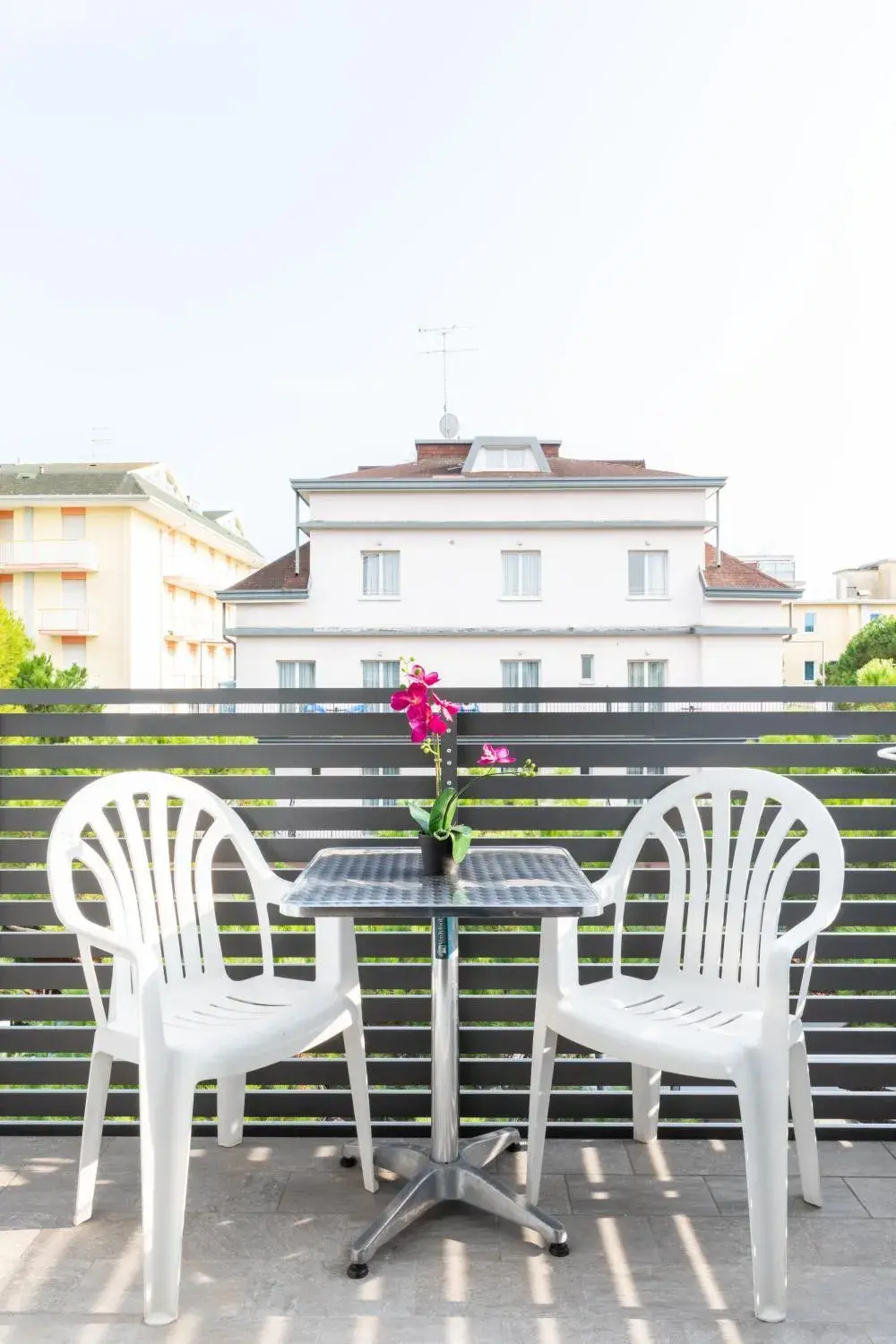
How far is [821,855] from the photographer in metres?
1.85

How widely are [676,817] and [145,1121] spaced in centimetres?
138

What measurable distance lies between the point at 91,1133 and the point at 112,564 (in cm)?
1406

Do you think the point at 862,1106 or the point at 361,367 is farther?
the point at 361,367

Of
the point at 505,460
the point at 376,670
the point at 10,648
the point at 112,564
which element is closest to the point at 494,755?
the point at 376,670

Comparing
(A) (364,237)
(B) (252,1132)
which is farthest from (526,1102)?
(A) (364,237)

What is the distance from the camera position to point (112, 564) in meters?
15.1

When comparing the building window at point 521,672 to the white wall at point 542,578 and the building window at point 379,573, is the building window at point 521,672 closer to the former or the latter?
the white wall at point 542,578

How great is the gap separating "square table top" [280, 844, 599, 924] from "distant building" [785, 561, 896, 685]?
10.3 metres

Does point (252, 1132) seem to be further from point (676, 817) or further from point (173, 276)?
point (173, 276)

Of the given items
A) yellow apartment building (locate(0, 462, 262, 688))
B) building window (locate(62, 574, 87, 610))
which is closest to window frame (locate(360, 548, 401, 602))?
yellow apartment building (locate(0, 462, 262, 688))

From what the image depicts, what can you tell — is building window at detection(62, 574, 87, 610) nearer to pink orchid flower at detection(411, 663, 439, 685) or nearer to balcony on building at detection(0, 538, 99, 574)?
balcony on building at detection(0, 538, 99, 574)

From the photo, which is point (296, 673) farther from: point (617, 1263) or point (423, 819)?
point (617, 1263)

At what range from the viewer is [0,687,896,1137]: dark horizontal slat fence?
92.9 inches

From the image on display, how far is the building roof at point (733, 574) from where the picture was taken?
606 inches
